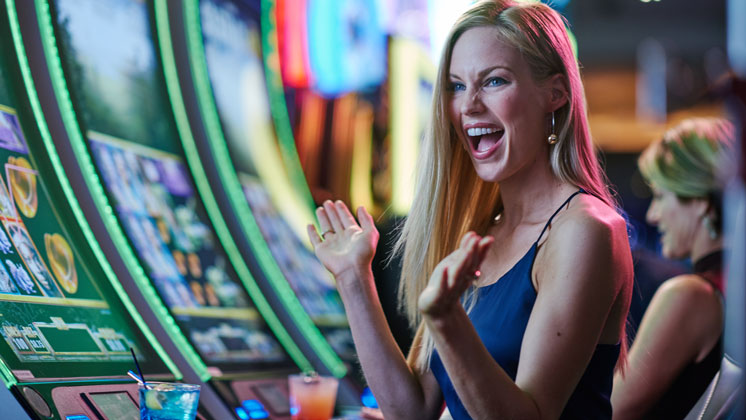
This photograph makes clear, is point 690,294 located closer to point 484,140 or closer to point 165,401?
point 484,140

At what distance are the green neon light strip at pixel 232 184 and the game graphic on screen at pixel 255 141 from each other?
6cm

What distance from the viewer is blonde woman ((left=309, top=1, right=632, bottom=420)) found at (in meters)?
1.30

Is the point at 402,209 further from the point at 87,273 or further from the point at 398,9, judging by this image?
the point at 87,273

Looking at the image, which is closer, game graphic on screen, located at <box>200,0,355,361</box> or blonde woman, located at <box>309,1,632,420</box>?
blonde woman, located at <box>309,1,632,420</box>

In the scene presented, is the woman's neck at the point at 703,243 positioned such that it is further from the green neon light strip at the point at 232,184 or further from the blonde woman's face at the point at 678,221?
the green neon light strip at the point at 232,184

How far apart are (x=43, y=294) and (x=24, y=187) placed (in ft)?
0.74

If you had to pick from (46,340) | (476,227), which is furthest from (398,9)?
(46,340)

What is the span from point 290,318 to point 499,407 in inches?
48.6

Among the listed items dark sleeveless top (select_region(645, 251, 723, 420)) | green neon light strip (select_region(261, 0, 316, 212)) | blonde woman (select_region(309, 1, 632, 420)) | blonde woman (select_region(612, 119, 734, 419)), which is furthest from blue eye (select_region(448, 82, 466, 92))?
green neon light strip (select_region(261, 0, 316, 212))

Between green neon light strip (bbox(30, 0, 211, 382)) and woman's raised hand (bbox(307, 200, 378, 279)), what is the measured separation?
0.46 m

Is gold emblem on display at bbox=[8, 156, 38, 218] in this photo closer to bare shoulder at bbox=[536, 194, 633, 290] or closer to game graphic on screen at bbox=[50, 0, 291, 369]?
game graphic on screen at bbox=[50, 0, 291, 369]

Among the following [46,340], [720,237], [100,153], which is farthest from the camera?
[720,237]

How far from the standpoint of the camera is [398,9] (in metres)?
3.33

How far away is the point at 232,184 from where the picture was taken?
7.72ft
